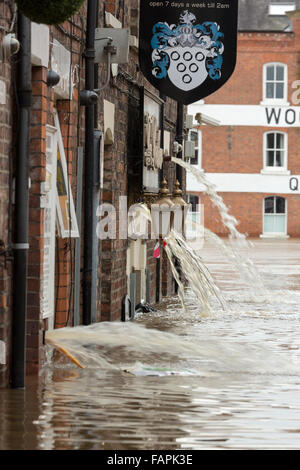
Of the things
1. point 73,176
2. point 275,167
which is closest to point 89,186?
point 73,176

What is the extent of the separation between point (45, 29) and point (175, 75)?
540cm

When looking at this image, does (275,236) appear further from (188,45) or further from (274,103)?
(188,45)

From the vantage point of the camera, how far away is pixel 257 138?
4659cm

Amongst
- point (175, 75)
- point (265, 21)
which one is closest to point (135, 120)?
point (175, 75)

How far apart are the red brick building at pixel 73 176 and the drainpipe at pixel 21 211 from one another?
0.04 metres

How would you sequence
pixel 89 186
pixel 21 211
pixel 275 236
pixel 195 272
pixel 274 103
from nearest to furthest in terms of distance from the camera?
pixel 21 211 < pixel 89 186 < pixel 195 272 < pixel 275 236 < pixel 274 103

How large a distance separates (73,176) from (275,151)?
119ft

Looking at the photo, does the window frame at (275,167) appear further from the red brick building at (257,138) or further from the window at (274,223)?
the window at (274,223)

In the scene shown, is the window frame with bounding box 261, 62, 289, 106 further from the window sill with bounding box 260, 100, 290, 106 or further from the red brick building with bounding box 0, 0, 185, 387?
the red brick building with bounding box 0, 0, 185, 387

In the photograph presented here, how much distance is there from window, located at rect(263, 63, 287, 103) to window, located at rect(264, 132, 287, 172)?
1.46m

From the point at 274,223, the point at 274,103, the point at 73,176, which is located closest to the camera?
the point at 73,176

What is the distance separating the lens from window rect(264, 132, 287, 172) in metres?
46.8

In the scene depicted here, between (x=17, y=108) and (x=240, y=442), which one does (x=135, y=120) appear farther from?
(x=240, y=442)
